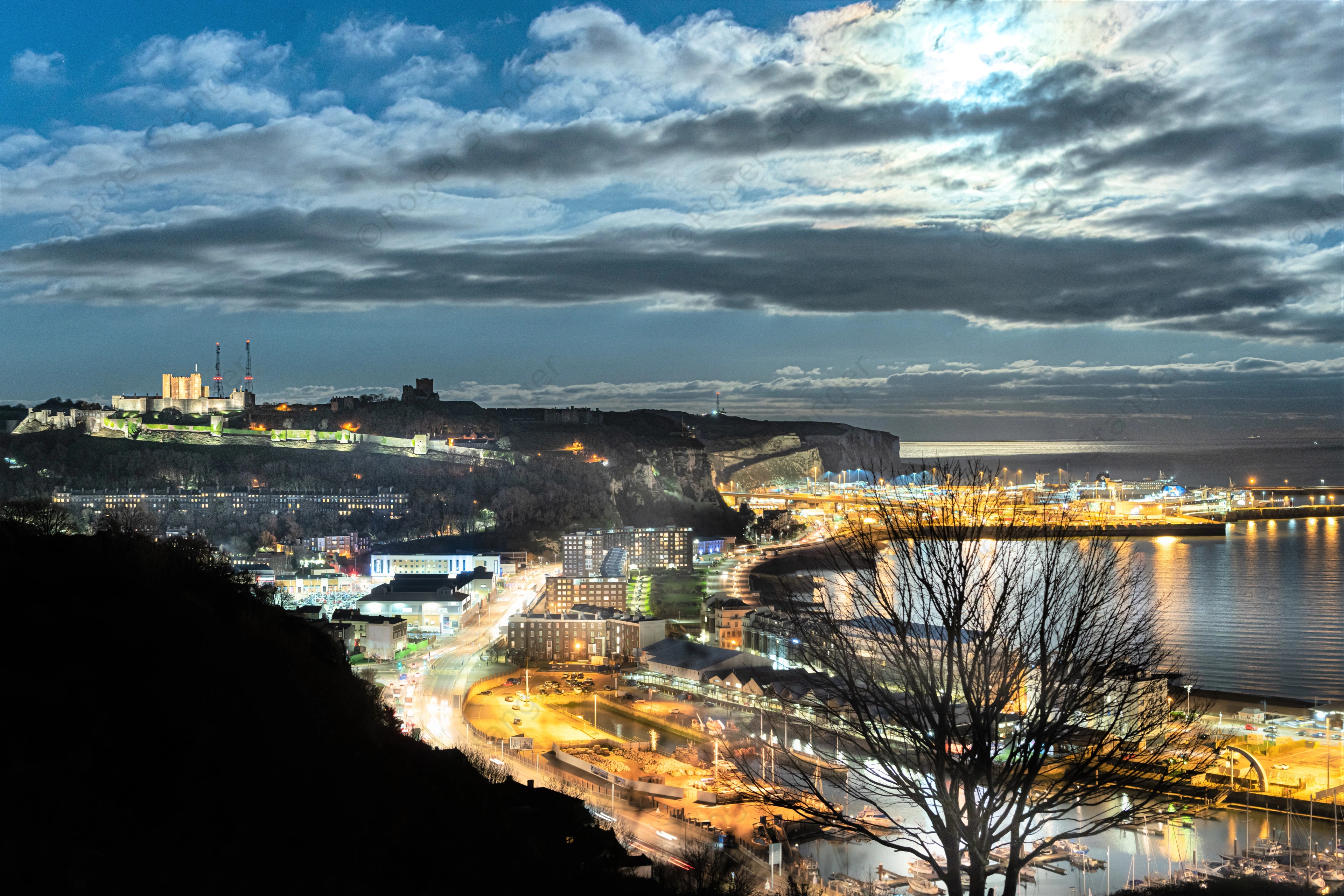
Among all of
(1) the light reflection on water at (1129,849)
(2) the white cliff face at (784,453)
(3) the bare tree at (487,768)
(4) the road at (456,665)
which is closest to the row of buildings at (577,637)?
(4) the road at (456,665)

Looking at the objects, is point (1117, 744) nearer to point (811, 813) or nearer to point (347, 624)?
point (811, 813)

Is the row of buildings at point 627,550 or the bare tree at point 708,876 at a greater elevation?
the bare tree at point 708,876

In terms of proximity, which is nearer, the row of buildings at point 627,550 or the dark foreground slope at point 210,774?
the dark foreground slope at point 210,774

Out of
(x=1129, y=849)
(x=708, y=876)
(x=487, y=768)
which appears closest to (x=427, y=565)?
(x=487, y=768)

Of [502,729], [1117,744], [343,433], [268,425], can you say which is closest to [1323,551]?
[502,729]

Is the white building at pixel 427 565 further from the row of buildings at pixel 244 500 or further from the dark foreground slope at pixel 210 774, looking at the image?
the dark foreground slope at pixel 210 774

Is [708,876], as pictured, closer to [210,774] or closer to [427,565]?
[210,774]

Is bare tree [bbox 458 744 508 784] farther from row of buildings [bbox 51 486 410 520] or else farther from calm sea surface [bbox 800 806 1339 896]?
row of buildings [bbox 51 486 410 520]

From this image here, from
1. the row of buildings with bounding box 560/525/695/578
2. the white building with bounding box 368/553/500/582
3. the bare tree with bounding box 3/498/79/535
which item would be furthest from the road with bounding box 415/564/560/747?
the bare tree with bounding box 3/498/79/535
